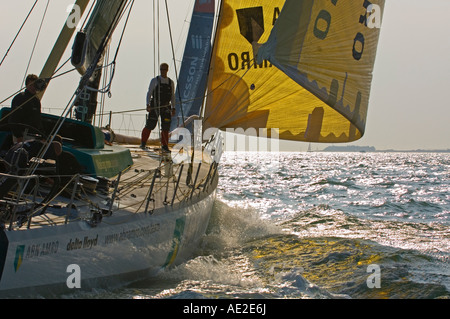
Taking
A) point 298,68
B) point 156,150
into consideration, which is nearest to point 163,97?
point 156,150

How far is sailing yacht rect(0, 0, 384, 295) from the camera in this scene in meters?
4.64

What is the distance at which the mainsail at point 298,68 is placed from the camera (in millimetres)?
7129

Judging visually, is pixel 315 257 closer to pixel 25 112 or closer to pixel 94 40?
pixel 94 40

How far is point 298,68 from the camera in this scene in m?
7.09

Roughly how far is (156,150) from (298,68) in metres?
3.81

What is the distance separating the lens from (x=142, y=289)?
5.51m

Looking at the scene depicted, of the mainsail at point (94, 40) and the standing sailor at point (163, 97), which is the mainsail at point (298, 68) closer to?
the standing sailor at point (163, 97)

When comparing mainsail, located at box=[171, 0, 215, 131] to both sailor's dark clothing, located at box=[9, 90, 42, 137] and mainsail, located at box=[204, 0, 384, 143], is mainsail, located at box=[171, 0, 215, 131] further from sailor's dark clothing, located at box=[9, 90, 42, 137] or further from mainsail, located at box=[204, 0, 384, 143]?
sailor's dark clothing, located at box=[9, 90, 42, 137]

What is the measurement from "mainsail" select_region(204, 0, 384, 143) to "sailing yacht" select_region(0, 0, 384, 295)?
0.01m

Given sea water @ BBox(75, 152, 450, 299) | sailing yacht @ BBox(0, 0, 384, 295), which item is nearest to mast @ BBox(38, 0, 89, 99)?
sailing yacht @ BBox(0, 0, 384, 295)

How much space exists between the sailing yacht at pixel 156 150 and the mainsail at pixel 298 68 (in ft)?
0.05

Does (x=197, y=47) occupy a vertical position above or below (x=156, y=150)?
above
